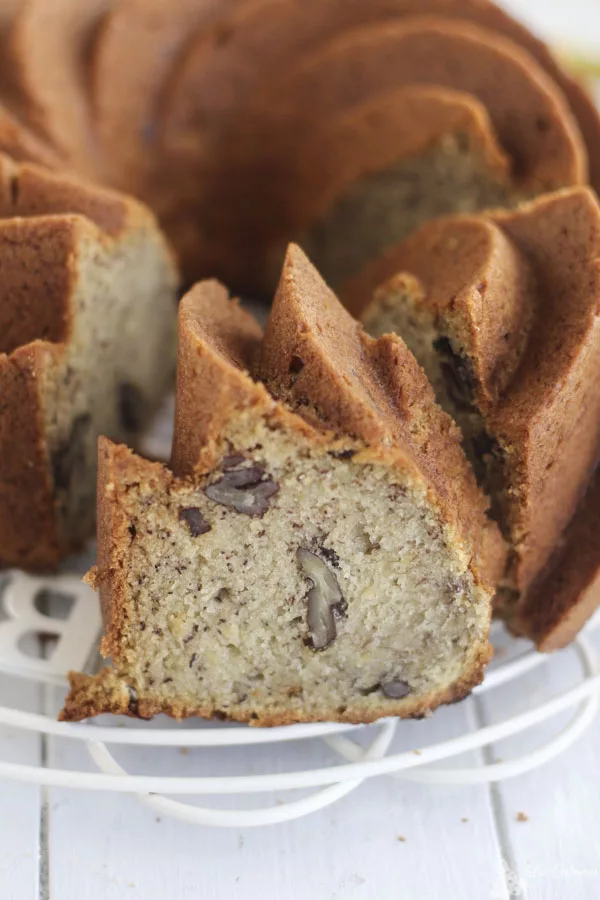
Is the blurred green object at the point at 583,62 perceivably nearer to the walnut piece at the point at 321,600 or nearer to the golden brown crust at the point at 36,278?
the golden brown crust at the point at 36,278

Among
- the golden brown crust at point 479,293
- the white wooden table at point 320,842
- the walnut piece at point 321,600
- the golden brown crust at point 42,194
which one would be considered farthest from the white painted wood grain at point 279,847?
the golden brown crust at point 42,194

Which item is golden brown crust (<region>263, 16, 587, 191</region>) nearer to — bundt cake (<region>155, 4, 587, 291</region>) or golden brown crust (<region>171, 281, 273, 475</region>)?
bundt cake (<region>155, 4, 587, 291</region>)

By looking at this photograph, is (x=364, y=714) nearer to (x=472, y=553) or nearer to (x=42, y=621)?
(x=472, y=553)

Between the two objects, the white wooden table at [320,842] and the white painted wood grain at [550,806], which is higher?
the white painted wood grain at [550,806]

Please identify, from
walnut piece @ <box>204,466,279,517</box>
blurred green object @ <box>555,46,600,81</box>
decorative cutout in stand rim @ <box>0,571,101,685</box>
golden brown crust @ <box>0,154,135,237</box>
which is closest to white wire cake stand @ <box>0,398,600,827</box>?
decorative cutout in stand rim @ <box>0,571,101,685</box>

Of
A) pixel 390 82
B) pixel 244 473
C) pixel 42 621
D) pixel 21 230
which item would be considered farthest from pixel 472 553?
pixel 390 82
